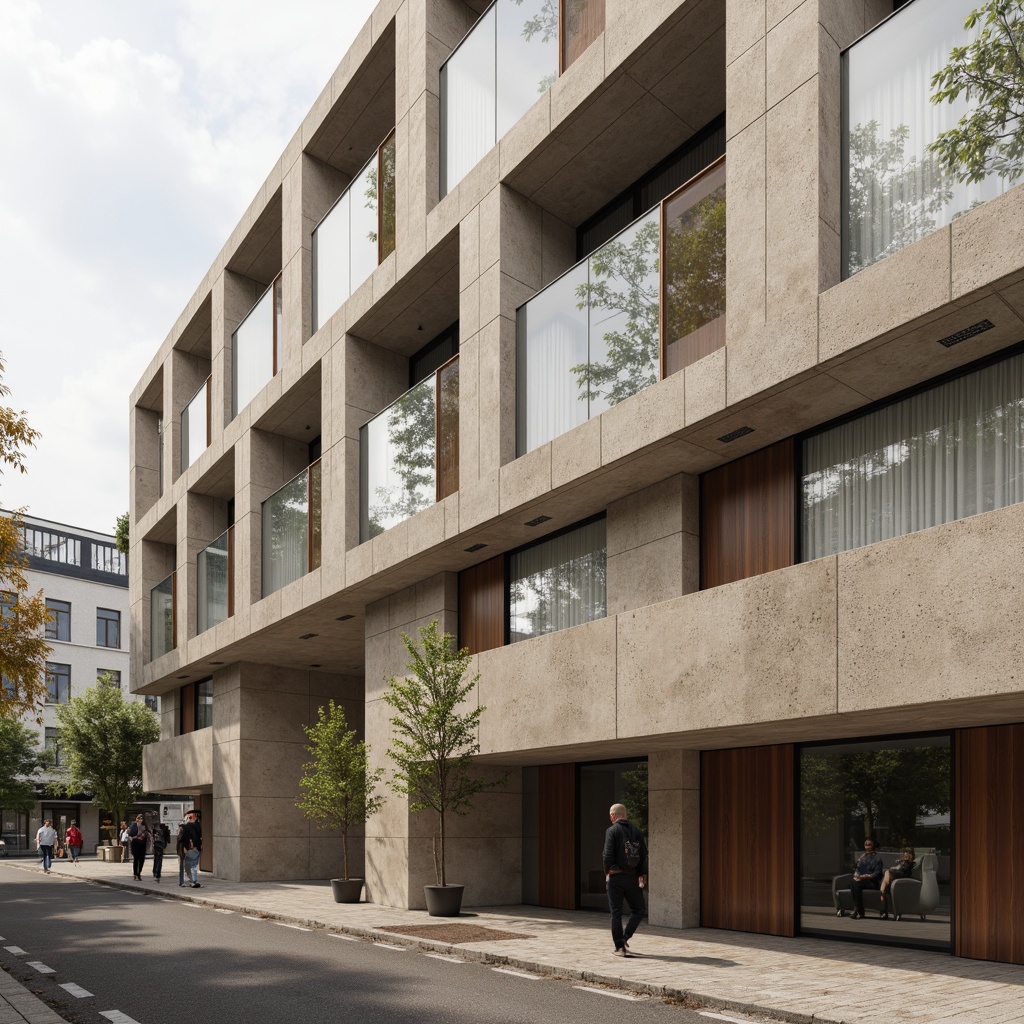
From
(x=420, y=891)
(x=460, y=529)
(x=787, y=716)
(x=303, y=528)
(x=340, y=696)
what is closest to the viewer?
(x=787, y=716)

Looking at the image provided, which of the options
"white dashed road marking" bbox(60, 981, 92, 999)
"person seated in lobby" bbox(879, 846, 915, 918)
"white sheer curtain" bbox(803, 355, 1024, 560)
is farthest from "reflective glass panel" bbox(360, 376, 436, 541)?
"white dashed road marking" bbox(60, 981, 92, 999)

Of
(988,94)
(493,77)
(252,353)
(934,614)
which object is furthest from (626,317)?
(252,353)

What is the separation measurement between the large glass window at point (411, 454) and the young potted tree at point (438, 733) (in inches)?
93.5

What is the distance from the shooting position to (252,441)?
25766 mm

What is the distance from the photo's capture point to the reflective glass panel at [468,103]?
1753 centimetres

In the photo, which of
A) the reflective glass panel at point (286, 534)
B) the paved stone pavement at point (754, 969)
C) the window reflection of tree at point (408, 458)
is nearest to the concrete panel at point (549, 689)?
the paved stone pavement at point (754, 969)

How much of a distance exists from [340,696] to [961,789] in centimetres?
1919

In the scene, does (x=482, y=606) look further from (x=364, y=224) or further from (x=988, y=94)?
(x=988, y=94)

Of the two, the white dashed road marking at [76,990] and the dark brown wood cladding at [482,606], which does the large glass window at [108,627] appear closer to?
the dark brown wood cladding at [482,606]

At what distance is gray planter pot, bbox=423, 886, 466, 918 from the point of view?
17.0m

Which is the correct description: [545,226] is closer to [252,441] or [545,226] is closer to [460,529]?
[460,529]

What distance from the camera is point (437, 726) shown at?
16.8 m

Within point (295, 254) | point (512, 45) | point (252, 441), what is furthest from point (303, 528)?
point (512, 45)

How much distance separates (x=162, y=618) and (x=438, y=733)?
17818 mm
